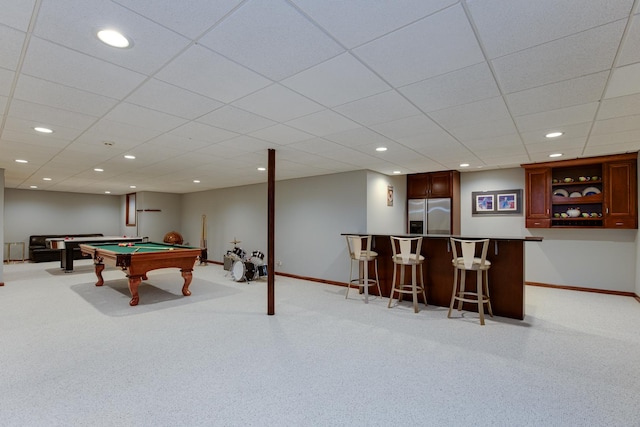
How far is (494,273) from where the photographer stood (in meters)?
4.38

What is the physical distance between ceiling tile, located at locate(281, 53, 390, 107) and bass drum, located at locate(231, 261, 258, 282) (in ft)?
15.3

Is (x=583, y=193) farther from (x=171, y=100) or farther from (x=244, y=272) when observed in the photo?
(x=171, y=100)

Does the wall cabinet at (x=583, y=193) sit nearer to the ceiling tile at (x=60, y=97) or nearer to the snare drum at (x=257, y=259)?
the snare drum at (x=257, y=259)

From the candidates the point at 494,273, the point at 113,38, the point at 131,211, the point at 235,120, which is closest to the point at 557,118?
the point at 494,273

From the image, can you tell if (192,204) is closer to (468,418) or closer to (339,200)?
(339,200)

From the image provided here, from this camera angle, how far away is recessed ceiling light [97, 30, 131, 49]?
176cm

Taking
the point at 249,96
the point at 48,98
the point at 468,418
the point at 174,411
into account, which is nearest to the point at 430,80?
the point at 249,96

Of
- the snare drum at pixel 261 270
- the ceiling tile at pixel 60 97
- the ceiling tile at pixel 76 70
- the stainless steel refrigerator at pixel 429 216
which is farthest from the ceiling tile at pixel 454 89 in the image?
the snare drum at pixel 261 270

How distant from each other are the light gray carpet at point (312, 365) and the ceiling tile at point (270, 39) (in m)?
2.40

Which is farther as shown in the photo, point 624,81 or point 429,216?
point 429,216

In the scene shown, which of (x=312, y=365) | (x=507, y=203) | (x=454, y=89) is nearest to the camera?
(x=454, y=89)

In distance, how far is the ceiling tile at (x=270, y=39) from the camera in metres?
1.61

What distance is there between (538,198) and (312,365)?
220 inches

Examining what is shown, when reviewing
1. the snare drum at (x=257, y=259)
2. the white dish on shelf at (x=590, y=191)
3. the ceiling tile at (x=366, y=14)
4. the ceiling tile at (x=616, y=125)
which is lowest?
the snare drum at (x=257, y=259)
